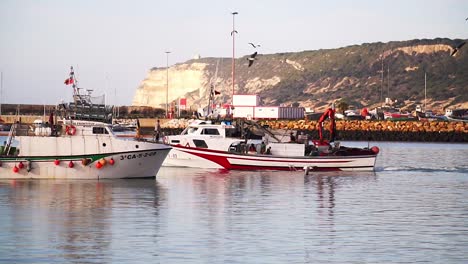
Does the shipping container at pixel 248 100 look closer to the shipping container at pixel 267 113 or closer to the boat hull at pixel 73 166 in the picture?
the shipping container at pixel 267 113

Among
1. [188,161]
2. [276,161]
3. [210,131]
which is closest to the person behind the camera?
[276,161]

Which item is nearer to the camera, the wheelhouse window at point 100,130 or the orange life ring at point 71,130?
the orange life ring at point 71,130

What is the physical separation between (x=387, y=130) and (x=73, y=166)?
81.4m

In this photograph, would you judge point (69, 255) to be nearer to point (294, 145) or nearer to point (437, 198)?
point (437, 198)

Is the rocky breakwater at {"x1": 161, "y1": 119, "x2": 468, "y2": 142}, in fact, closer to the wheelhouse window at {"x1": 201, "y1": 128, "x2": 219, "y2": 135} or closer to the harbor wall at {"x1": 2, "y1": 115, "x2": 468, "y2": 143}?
the harbor wall at {"x1": 2, "y1": 115, "x2": 468, "y2": 143}

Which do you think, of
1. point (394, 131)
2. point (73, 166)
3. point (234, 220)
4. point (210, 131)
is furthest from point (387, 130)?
point (234, 220)

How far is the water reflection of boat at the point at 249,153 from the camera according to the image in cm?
5272

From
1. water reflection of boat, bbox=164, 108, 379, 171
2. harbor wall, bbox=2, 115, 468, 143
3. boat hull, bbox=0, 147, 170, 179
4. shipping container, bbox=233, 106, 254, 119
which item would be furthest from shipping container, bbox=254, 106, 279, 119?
boat hull, bbox=0, 147, 170, 179

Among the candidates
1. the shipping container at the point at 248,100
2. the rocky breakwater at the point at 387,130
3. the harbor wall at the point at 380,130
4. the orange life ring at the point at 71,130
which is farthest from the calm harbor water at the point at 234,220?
the shipping container at the point at 248,100

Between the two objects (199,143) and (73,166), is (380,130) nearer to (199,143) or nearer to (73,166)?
(199,143)

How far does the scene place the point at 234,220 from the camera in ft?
103

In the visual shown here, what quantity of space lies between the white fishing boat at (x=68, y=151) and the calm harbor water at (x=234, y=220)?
0.47 metres

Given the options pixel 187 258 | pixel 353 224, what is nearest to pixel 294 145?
pixel 353 224

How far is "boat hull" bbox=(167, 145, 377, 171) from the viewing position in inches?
2071
